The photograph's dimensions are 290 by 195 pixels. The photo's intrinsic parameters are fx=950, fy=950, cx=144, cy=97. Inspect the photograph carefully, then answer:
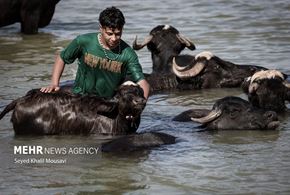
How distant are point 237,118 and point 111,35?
156 centimetres

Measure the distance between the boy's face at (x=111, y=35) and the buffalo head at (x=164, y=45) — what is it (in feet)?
12.1

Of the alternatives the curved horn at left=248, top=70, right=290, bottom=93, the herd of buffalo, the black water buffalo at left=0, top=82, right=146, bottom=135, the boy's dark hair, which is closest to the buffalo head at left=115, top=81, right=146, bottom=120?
the herd of buffalo

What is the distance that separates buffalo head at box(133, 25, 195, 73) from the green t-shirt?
333cm

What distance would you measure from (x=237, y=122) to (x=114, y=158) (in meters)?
1.69

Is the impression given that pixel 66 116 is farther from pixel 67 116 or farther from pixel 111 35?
pixel 111 35

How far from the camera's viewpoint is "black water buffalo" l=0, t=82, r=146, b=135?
374 inches

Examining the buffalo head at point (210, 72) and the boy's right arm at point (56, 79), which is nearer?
the boy's right arm at point (56, 79)

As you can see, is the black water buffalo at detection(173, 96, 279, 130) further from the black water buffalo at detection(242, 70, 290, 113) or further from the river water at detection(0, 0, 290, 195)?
the black water buffalo at detection(242, 70, 290, 113)

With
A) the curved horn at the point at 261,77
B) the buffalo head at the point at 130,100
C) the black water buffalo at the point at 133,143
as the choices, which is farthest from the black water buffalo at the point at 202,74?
the black water buffalo at the point at 133,143

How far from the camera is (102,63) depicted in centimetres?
964

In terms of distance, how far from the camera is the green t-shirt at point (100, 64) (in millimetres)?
9594

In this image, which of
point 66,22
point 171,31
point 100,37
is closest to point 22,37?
point 66,22

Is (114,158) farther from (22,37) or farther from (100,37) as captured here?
(22,37)

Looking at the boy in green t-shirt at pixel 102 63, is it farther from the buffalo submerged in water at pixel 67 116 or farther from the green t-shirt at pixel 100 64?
the buffalo submerged in water at pixel 67 116
